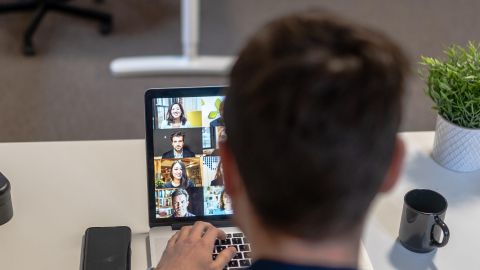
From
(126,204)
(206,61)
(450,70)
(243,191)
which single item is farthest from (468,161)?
(206,61)

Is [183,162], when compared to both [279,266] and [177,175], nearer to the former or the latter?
[177,175]

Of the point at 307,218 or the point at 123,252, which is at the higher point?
the point at 307,218

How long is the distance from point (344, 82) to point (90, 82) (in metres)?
2.33

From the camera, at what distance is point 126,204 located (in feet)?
4.38

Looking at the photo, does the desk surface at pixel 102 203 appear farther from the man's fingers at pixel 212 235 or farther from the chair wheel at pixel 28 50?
the chair wheel at pixel 28 50

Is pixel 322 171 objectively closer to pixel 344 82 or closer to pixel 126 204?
pixel 344 82

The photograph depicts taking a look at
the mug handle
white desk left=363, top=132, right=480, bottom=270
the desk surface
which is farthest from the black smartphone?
the mug handle

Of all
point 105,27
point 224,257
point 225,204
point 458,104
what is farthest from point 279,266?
point 105,27

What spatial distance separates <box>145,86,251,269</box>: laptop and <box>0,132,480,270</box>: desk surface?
0.25ft

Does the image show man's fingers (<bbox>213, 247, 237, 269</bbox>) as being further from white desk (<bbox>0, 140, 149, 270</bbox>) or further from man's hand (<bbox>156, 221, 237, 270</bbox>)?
white desk (<bbox>0, 140, 149, 270</bbox>)

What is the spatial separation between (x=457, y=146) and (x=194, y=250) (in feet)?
2.02

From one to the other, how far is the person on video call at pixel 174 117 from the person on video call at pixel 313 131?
1.63 ft

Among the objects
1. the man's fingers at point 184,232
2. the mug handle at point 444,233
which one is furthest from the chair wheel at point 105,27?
the mug handle at point 444,233

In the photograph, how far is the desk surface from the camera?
1.23 m
